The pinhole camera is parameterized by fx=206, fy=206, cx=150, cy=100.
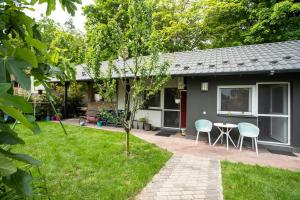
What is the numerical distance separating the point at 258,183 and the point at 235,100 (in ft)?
14.2

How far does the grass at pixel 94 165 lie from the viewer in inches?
149

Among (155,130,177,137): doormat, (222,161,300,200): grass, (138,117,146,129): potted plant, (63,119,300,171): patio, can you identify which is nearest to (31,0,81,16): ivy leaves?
(222,161,300,200): grass

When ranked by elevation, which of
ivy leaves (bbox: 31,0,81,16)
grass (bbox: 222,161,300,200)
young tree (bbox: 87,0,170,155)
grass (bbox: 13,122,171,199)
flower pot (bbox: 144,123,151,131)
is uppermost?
young tree (bbox: 87,0,170,155)

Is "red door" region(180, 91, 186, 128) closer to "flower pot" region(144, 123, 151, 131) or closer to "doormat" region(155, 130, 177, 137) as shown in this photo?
"doormat" region(155, 130, 177, 137)

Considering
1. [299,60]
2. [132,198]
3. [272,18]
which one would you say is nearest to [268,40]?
[272,18]

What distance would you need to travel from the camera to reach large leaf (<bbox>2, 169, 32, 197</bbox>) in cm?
58

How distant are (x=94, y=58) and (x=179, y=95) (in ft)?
19.1

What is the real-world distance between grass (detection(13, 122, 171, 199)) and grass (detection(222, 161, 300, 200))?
163 cm

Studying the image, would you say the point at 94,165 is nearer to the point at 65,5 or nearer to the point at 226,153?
the point at 226,153

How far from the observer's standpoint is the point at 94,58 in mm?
5355

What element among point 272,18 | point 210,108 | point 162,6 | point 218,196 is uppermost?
point 162,6

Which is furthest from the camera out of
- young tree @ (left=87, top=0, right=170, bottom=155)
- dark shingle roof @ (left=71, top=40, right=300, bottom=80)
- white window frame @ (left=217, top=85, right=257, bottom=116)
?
white window frame @ (left=217, top=85, right=257, bottom=116)

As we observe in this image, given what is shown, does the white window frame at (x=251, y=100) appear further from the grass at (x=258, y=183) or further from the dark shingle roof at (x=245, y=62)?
the grass at (x=258, y=183)

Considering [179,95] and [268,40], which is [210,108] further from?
[268,40]
